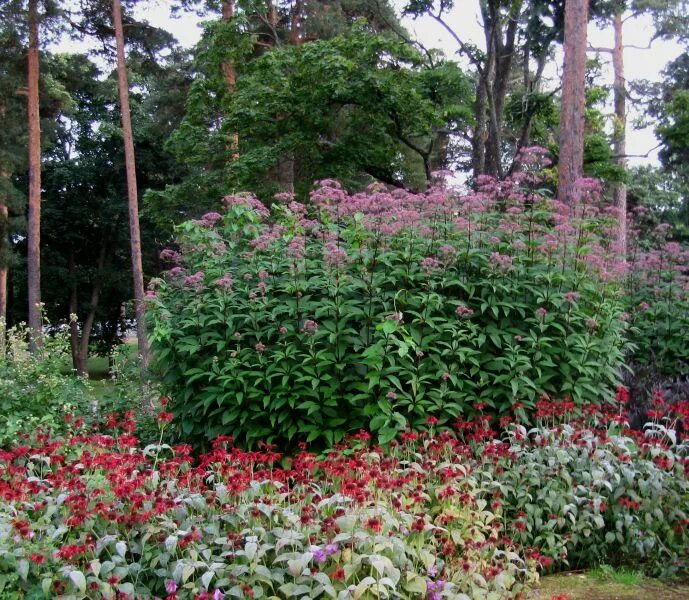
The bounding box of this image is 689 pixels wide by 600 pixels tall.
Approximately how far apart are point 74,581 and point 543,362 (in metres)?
3.30

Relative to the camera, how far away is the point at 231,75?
52.5 feet

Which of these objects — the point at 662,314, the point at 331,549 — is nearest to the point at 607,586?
the point at 331,549

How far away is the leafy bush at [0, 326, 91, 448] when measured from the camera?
618cm

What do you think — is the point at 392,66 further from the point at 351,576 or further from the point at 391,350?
the point at 351,576

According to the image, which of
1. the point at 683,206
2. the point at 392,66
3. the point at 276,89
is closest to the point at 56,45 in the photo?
the point at 276,89

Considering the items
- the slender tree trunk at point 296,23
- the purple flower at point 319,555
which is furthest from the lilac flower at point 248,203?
the slender tree trunk at point 296,23

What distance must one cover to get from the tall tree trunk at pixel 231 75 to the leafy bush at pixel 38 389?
7885 mm

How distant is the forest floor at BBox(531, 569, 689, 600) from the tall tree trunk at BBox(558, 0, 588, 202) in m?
5.96

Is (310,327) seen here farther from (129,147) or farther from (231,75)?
(129,147)

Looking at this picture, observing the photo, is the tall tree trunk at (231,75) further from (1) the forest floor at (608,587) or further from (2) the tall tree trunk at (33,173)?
(1) the forest floor at (608,587)

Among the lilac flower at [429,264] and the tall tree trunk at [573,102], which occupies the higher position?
the tall tree trunk at [573,102]

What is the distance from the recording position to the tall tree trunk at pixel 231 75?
48.0 feet

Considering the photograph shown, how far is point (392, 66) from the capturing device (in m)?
14.0

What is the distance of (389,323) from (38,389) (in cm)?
391
